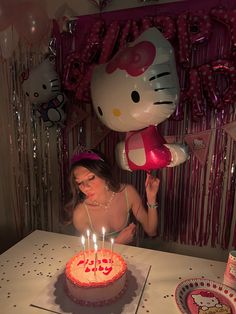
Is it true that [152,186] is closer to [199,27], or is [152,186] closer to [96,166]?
[96,166]

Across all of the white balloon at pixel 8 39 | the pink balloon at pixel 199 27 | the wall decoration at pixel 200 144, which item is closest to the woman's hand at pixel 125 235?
the wall decoration at pixel 200 144

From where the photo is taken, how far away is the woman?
4.69ft

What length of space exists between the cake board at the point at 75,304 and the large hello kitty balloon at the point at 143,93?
20.3 inches

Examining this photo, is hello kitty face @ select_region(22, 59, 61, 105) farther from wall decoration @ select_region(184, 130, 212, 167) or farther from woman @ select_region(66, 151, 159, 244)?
wall decoration @ select_region(184, 130, 212, 167)

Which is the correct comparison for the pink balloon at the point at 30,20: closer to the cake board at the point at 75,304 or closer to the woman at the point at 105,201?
the woman at the point at 105,201

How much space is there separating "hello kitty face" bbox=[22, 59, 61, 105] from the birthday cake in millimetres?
919

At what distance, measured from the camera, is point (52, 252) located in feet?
4.66

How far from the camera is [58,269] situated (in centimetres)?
127

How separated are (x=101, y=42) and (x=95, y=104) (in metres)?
0.44

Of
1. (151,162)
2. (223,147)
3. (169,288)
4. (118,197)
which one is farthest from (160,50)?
(169,288)

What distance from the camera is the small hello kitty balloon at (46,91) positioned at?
1.54m

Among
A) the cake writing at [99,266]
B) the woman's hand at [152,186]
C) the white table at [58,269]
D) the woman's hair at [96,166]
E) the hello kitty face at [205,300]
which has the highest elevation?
the woman's hair at [96,166]

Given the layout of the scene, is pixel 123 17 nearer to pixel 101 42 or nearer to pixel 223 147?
pixel 101 42

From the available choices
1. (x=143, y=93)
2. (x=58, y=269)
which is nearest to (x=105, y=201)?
(x=58, y=269)
